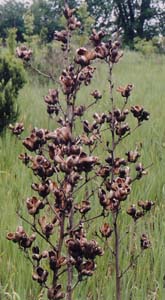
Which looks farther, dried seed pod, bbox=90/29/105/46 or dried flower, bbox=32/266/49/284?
dried seed pod, bbox=90/29/105/46

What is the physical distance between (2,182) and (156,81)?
15.9 ft

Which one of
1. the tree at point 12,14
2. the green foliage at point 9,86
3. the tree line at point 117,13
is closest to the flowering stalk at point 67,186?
the green foliage at point 9,86

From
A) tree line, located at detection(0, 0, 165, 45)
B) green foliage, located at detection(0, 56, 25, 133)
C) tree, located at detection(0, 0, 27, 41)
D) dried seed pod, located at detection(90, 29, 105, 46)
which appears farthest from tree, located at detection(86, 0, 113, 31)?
dried seed pod, located at detection(90, 29, 105, 46)

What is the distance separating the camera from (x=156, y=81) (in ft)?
23.7

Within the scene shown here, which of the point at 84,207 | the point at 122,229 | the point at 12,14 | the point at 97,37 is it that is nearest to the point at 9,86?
the point at 122,229

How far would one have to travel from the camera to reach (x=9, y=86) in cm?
430

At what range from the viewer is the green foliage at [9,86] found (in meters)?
4.15

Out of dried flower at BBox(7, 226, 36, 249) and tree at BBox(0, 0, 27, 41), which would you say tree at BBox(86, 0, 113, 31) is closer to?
tree at BBox(0, 0, 27, 41)

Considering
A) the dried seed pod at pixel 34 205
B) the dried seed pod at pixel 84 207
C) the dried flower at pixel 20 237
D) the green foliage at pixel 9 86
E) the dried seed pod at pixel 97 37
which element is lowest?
the dried flower at pixel 20 237

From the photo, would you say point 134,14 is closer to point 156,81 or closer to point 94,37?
point 156,81

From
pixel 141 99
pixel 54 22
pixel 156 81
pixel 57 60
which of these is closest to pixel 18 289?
pixel 141 99

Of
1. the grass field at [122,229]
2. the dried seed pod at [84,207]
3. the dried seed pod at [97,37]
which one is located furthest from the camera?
the grass field at [122,229]

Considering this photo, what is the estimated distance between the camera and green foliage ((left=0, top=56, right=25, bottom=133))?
415 centimetres

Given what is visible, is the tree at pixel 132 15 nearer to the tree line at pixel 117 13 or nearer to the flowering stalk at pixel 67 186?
the tree line at pixel 117 13
